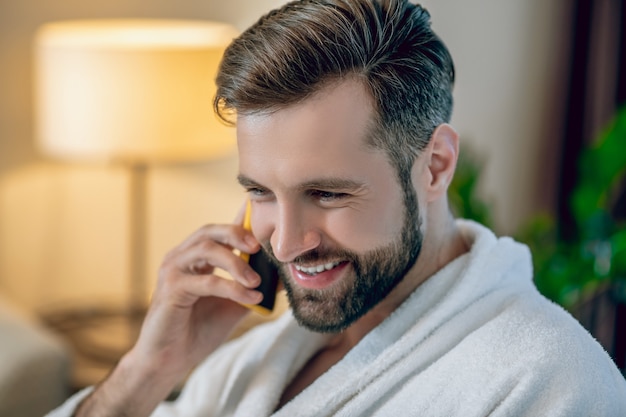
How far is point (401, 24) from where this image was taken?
4.03 ft

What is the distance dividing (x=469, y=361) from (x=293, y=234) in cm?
29

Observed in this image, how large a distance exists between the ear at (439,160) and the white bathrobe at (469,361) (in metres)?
0.12

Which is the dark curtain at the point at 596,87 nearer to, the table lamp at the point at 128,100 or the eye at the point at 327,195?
the table lamp at the point at 128,100

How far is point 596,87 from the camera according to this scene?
10.4 feet

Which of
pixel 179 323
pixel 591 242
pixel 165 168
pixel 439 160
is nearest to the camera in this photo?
→ pixel 439 160

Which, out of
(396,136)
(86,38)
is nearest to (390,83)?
(396,136)

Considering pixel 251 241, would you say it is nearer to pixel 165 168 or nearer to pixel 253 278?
pixel 253 278

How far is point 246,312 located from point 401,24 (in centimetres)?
60

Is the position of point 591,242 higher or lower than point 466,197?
lower

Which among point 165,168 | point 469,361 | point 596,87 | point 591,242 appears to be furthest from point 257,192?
point 596,87

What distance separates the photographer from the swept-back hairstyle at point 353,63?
3.89ft

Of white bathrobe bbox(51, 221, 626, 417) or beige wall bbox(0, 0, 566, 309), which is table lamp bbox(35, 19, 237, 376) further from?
white bathrobe bbox(51, 221, 626, 417)

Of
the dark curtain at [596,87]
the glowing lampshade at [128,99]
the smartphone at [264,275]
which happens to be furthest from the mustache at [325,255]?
the dark curtain at [596,87]

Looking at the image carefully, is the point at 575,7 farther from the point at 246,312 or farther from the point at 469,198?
the point at 246,312
